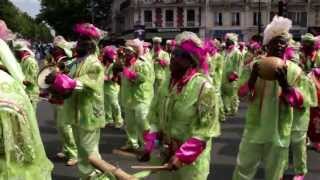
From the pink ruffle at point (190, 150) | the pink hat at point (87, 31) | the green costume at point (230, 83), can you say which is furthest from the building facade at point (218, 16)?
the pink ruffle at point (190, 150)

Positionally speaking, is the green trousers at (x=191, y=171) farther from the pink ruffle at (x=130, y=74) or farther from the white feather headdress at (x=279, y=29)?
the pink ruffle at (x=130, y=74)

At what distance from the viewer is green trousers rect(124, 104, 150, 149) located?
9.99 metres

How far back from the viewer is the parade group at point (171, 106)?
2.83m

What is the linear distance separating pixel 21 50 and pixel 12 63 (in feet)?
25.8

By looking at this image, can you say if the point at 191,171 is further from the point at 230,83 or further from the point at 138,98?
the point at 230,83

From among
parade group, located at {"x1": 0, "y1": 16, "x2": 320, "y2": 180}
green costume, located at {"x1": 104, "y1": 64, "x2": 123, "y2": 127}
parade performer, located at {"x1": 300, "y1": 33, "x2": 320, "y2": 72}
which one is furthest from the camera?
green costume, located at {"x1": 104, "y1": 64, "x2": 123, "y2": 127}

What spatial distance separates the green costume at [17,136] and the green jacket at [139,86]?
7115mm

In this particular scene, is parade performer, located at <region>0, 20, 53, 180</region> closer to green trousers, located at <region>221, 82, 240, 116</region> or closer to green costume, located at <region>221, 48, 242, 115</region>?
green costume, located at <region>221, 48, 242, 115</region>

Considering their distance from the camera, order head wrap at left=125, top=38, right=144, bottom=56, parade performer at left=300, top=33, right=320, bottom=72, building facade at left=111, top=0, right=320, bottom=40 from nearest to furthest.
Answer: parade performer at left=300, top=33, right=320, bottom=72
head wrap at left=125, top=38, right=144, bottom=56
building facade at left=111, top=0, right=320, bottom=40

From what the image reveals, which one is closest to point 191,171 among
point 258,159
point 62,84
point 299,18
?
point 258,159

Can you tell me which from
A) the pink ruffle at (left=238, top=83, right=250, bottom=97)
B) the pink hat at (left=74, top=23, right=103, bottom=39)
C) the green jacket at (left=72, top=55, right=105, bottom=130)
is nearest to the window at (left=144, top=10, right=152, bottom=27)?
the pink hat at (left=74, top=23, right=103, bottom=39)

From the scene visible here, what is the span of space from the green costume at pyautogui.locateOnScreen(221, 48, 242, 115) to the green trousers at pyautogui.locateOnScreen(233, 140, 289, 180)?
335 inches

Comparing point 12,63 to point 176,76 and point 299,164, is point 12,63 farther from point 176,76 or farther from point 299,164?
point 299,164

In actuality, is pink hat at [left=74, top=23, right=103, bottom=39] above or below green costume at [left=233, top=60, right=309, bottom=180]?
above
